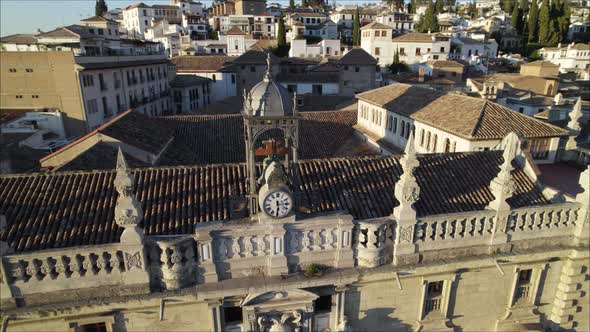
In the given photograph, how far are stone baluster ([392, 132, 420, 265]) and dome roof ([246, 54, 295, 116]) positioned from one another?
3.90 metres

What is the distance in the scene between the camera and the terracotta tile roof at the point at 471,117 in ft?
72.5

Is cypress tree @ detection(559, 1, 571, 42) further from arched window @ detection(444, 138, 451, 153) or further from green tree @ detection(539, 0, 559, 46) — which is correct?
arched window @ detection(444, 138, 451, 153)

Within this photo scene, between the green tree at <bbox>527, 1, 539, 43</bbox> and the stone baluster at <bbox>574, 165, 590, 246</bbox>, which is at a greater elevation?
the green tree at <bbox>527, 1, 539, 43</bbox>

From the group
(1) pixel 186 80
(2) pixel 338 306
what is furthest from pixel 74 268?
(1) pixel 186 80

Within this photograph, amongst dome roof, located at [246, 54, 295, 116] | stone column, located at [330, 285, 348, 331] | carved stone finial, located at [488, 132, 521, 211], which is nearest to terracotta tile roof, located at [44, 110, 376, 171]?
dome roof, located at [246, 54, 295, 116]

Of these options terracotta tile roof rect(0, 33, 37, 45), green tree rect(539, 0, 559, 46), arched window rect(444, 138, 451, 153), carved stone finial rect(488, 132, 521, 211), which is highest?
green tree rect(539, 0, 559, 46)

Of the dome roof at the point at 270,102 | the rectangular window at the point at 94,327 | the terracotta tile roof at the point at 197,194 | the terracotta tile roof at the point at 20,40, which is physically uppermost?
the terracotta tile roof at the point at 20,40

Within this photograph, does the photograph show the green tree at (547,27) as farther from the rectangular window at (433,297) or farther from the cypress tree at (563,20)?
the rectangular window at (433,297)

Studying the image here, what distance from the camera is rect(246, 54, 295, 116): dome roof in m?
11.9

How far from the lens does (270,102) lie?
39.1ft

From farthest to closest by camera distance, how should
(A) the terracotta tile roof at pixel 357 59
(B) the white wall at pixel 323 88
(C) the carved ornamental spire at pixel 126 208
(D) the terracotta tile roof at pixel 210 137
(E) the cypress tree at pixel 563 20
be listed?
(E) the cypress tree at pixel 563 20
(B) the white wall at pixel 323 88
(A) the terracotta tile roof at pixel 357 59
(D) the terracotta tile roof at pixel 210 137
(C) the carved ornamental spire at pixel 126 208

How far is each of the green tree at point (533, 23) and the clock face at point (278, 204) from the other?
12226 cm

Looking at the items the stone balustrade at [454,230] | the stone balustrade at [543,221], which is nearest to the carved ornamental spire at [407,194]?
the stone balustrade at [454,230]

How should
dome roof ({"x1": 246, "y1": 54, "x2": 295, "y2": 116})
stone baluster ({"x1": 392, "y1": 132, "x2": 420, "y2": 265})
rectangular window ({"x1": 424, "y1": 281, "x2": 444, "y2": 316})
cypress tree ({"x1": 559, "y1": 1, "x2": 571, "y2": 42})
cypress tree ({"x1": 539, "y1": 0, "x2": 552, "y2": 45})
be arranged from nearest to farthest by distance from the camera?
stone baluster ({"x1": 392, "y1": 132, "x2": 420, "y2": 265})
dome roof ({"x1": 246, "y1": 54, "x2": 295, "y2": 116})
rectangular window ({"x1": 424, "y1": 281, "x2": 444, "y2": 316})
cypress tree ({"x1": 539, "y1": 0, "x2": 552, "y2": 45})
cypress tree ({"x1": 559, "y1": 1, "x2": 571, "y2": 42})
